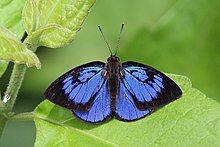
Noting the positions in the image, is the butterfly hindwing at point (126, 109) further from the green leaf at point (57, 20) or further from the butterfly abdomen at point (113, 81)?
the green leaf at point (57, 20)

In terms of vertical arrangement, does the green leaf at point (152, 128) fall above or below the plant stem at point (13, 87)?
below

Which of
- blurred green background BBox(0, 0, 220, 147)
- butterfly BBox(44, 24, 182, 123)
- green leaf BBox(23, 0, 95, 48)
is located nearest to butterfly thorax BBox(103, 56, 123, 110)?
butterfly BBox(44, 24, 182, 123)

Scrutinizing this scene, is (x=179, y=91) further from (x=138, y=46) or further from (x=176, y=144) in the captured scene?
(x=138, y=46)

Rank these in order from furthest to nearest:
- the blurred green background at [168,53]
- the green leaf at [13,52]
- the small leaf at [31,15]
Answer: the blurred green background at [168,53], the small leaf at [31,15], the green leaf at [13,52]

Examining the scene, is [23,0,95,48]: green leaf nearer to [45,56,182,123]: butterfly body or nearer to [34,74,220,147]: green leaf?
[45,56,182,123]: butterfly body

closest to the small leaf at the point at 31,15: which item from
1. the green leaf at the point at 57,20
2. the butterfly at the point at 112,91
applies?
the green leaf at the point at 57,20

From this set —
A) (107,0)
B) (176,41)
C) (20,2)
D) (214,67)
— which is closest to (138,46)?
(176,41)

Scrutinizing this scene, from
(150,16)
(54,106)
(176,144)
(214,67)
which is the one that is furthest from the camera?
(150,16)
